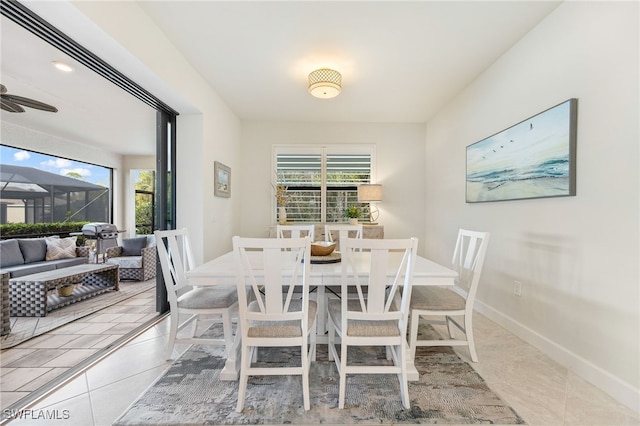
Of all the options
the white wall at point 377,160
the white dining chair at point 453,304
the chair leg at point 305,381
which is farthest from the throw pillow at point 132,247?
the white dining chair at point 453,304

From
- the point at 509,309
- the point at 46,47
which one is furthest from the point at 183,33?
the point at 509,309

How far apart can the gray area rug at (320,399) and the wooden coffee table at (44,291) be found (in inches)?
80.2

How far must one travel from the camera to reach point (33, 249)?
3797 millimetres

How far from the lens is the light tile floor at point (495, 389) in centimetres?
143

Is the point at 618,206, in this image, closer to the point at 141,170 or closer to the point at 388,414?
the point at 388,414

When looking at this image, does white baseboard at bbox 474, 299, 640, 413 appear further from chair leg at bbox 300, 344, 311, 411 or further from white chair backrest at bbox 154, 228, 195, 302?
white chair backrest at bbox 154, 228, 195, 302

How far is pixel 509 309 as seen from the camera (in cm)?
254

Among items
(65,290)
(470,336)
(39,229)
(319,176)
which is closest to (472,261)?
(470,336)

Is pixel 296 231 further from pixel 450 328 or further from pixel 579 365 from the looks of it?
pixel 579 365

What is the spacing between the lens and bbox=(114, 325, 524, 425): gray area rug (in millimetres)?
1412

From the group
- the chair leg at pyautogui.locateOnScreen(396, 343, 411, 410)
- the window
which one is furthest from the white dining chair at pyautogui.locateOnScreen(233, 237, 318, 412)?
the window

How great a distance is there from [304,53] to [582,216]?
8.41ft

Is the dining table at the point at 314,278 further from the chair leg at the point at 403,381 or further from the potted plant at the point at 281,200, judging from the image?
the potted plant at the point at 281,200

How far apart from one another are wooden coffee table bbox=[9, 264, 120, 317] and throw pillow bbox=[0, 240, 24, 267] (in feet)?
2.36
